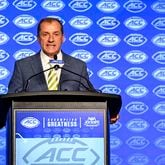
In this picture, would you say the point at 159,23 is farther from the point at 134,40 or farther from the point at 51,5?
the point at 51,5

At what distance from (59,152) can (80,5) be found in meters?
2.25

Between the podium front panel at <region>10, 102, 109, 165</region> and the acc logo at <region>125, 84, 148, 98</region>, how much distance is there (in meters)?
2.11

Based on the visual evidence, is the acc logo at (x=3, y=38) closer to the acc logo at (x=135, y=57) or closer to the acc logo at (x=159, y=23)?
the acc logo at (x=135, y=57)

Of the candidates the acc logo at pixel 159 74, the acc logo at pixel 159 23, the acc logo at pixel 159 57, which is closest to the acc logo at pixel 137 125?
the acc logo at pixel 159 74

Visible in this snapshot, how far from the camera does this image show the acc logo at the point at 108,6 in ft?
13.2

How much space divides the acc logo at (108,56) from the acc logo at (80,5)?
331mm

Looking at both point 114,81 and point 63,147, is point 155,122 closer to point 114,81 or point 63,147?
point 114,81

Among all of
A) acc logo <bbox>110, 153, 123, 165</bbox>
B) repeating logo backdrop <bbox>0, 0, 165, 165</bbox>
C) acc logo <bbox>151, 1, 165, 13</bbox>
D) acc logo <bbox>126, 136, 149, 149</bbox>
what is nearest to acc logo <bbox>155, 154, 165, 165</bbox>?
repeating logo backdrop <bbox>0, 0, 165, 165</bbox>

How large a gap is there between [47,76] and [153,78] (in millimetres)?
1216

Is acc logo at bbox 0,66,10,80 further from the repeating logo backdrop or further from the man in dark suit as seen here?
the man in dark suit

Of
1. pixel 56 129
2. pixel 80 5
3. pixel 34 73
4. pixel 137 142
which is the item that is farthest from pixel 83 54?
pixel 56 129

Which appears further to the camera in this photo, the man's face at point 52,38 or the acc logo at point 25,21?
the acc logo at point 25,21

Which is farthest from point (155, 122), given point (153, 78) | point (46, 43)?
point (46, 43)

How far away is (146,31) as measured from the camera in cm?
407
